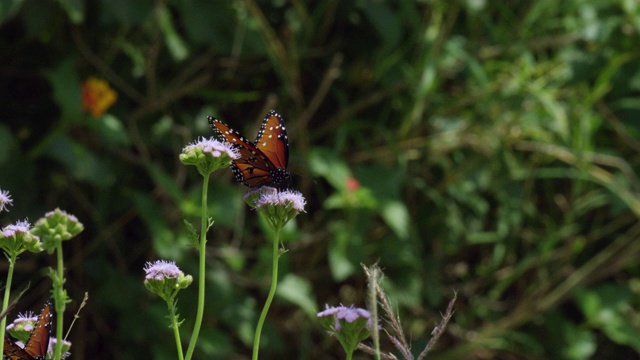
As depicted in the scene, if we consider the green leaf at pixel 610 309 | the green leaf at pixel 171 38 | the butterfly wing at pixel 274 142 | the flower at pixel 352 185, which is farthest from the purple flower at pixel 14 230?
the green leaf at pixel 610 309

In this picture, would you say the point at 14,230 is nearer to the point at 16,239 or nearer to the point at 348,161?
the point at 16,239

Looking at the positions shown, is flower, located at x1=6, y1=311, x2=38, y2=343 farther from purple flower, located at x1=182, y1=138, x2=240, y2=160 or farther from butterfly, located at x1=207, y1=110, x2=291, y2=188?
Answer: butterfly, located at x1=207, y1=110, x2=291, y2=188

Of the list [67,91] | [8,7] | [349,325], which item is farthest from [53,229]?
[67,91]

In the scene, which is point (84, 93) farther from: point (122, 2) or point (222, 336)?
point (222, 336)

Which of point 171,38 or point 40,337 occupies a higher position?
point 171,38

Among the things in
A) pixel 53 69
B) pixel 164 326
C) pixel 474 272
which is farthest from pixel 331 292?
pixel 53 69

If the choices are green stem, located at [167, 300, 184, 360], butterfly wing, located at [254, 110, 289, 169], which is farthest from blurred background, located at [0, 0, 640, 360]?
green stem, located at [167, 300, 184, 360]
